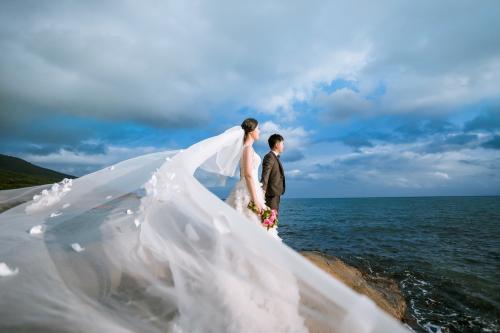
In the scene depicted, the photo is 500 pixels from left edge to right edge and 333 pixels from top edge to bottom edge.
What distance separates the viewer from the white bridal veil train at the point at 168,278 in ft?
6.82

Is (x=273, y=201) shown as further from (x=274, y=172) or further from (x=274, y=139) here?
(x=274, y=139)

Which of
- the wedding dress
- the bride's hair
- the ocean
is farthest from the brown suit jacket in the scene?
the ocean

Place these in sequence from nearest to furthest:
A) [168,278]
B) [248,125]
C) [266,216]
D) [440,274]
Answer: [168,278] → [266,216] → [248,125] → [440,274]

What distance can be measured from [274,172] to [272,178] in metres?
0.12

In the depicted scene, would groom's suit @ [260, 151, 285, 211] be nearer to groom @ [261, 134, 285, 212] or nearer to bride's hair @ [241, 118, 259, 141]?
groom @ [261, 134, 285, 212]

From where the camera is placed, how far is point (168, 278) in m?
2.42

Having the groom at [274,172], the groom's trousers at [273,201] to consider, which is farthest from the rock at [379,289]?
the groom at [274,172]

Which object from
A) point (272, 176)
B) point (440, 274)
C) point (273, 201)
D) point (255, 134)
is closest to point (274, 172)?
point (272, 176)

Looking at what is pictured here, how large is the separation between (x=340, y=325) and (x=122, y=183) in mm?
2739

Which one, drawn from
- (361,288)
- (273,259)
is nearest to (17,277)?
(273,259)

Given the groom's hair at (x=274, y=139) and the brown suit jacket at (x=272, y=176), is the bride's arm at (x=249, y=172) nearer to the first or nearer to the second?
the brown suit jacket at (x=272, y=176)

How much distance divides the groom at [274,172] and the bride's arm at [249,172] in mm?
690

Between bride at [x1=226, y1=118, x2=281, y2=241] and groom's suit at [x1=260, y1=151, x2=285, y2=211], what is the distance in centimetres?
40

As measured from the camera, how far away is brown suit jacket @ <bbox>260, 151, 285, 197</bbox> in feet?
18.7
